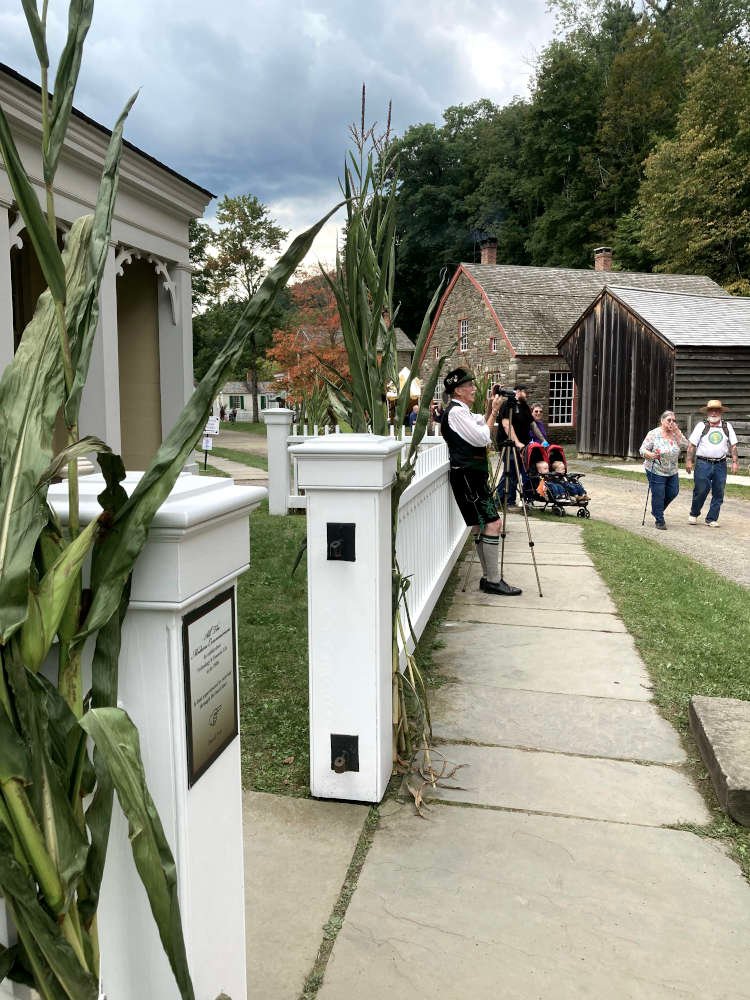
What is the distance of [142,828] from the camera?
108 centimetres

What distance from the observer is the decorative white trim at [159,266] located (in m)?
6.86

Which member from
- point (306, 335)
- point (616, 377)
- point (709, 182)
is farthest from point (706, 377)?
point (306, 335)

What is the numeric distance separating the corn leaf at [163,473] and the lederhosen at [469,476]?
16.3 ft

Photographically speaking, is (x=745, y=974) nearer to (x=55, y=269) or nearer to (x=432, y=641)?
(x=55, y=269)

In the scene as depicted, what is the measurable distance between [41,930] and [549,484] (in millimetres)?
11570

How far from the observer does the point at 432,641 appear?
18.0 ft

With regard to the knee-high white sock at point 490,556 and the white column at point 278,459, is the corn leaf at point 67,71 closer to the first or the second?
the knee-high white sock at point 490,556

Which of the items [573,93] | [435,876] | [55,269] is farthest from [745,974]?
[573,93]

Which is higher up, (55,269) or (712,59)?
(712,59)

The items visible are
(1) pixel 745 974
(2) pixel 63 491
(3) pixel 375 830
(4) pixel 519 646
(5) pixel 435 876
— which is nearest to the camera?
(2) pixel 63 491

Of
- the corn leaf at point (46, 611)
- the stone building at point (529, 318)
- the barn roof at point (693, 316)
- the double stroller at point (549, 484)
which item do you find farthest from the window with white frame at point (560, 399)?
the corn leaf at point (46, 611)

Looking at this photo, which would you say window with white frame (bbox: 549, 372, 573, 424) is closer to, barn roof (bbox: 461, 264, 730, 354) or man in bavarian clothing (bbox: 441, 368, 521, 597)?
barn roof (bbox: 461, 264, 730, 354)

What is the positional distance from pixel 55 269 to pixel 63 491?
432 millimetres

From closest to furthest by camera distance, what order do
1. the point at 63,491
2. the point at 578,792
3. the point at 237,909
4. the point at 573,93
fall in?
the point at 63,491 < the point at 237,909 < the point at 578,792 < the point at 573,93
